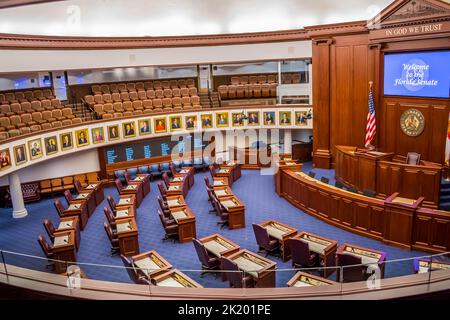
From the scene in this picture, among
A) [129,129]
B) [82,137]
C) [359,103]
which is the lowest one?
[82,137]

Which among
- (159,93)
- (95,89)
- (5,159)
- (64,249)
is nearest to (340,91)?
(159,93)

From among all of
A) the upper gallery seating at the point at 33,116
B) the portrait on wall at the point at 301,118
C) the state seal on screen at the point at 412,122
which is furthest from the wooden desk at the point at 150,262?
the portrait on wall at the point at 301,118

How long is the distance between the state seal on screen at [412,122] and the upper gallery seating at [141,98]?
32.4 feet

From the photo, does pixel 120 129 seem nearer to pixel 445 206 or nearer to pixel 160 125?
pixel 160 125

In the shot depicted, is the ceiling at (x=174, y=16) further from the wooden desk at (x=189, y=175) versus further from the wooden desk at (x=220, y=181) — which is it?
the wooden desk at (x=220, y=181)

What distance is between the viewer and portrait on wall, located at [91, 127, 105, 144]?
58.6 ft

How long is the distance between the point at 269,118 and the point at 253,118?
80cm

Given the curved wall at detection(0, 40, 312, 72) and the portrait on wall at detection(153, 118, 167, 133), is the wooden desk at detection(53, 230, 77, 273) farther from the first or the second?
the portrait on wall at detection(153, 118, 167, 133)

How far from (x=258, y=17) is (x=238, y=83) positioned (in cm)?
421

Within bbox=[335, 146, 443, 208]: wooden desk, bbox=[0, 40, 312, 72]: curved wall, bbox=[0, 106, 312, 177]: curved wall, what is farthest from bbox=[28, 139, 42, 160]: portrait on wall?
bbox=[335, 146, 443, 208]: wooden desk

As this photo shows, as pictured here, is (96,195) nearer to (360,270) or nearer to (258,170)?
(258,170)

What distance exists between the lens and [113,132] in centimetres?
1847

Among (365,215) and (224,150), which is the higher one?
(224,150)
